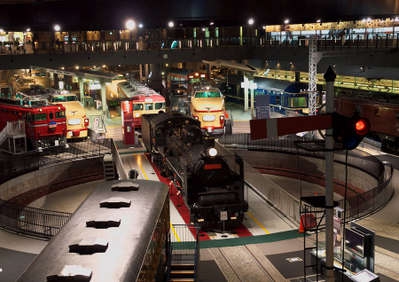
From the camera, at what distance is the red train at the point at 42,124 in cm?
3177

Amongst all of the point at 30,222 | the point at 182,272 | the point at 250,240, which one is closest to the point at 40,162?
the point at 30,222

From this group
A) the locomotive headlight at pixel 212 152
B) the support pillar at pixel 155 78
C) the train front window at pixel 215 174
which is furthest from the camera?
the support pillar at pixel 155 78

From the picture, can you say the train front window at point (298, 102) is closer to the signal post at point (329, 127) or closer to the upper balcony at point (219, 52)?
the upper balcony at point (219, 52)

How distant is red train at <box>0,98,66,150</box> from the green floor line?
57.1ft

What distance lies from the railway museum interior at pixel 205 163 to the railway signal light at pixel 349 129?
2cm

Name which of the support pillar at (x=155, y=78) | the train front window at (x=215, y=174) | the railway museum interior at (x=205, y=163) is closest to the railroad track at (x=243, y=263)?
the railway museum interior at (x=205, y=163)

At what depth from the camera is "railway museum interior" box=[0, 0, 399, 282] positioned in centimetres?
881

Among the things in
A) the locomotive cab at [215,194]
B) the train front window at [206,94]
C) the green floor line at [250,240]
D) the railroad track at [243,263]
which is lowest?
the green floor line at [250,240]

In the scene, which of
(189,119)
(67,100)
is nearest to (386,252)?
(189,119)

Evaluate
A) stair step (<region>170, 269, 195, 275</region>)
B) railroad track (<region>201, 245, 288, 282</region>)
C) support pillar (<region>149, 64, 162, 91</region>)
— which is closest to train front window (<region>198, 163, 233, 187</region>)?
railroad track (<region>201, 245, 288, 282</region>)

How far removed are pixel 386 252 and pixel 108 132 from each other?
26279 millimetres

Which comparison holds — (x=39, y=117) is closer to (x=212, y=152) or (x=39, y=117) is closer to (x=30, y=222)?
(x=30, y=222)

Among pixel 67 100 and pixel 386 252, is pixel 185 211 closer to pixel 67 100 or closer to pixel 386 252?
pixel 386 252

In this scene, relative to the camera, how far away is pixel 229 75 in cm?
5625
